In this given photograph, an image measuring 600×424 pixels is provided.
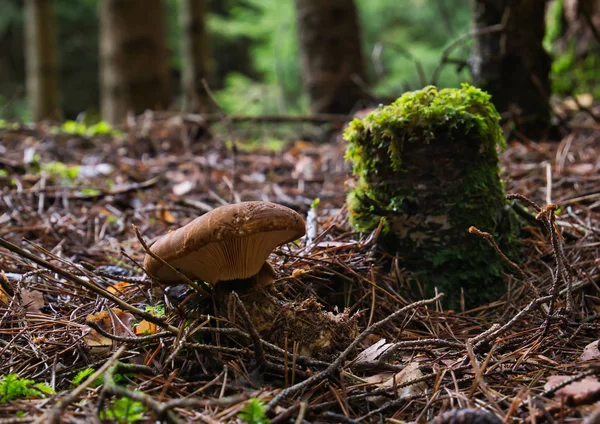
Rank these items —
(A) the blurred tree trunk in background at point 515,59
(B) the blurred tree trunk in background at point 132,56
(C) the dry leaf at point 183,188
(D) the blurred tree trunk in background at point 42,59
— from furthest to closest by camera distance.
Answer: (D) the blurred tree trunk in background at point 42,59 → (B) the blurred tree trunk in background at point 132,56 → (A) the blurred tree trunk in background at point 515,59 → (C) the dry leaf at point 183,188

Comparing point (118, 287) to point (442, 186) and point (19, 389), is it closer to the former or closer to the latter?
point (19, 389)

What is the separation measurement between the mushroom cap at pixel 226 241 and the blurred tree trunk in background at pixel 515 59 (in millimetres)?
3129

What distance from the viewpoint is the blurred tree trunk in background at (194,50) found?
28.4 ft

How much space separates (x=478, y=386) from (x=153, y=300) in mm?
1290

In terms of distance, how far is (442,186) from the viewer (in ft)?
7.83

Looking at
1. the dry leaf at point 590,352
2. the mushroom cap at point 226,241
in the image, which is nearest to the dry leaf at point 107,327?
the mushroom cap at point 226,241

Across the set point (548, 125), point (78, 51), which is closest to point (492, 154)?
point (548, 125)

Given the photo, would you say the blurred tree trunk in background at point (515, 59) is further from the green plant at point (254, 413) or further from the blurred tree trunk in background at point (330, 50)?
the green plant at point (254, 413)

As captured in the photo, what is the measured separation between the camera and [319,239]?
237 centimetres

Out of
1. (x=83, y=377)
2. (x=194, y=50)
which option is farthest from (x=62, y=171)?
(x=194, y=50)

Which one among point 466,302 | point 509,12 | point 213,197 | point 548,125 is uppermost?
point 509,12

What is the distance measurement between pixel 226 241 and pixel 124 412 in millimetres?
587

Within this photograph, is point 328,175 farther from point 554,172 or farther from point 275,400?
point 275,400

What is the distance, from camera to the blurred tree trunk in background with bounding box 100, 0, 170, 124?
7383 mm
